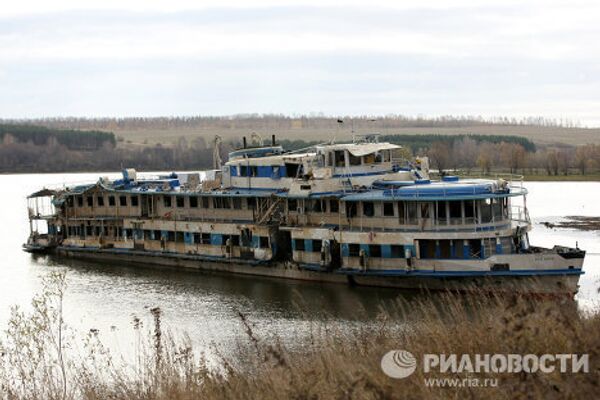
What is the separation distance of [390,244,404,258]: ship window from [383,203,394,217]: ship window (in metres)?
1.48

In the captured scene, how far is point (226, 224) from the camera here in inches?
1676

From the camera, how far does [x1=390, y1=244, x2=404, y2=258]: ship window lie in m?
35.9

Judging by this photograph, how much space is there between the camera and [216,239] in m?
43.2

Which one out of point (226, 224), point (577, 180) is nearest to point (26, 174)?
point (577, 180)

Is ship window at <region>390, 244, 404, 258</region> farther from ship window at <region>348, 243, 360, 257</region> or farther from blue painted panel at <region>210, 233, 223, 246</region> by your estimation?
blue painted panel at <region>210, 233, 223, 246</region>

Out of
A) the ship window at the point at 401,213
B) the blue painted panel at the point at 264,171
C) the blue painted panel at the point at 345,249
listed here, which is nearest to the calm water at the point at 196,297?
the blue painted panel at the point at 345,249

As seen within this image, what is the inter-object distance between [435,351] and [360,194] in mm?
22411

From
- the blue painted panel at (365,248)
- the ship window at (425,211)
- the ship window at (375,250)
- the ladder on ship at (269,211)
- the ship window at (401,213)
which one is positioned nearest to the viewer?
the ship window at (425,211)

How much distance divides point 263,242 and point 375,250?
6.43m

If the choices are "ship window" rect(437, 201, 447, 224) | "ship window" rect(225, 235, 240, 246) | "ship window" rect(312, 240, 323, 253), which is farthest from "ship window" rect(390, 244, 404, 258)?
"ship window" rect(225, 235, 240, 246)

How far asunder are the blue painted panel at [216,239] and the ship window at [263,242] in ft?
9.17

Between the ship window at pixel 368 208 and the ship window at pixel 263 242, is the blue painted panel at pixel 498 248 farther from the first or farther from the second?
the ship window at pixel 263 242

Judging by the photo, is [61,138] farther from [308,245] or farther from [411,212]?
[411,212]

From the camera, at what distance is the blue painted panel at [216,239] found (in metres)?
43.0
